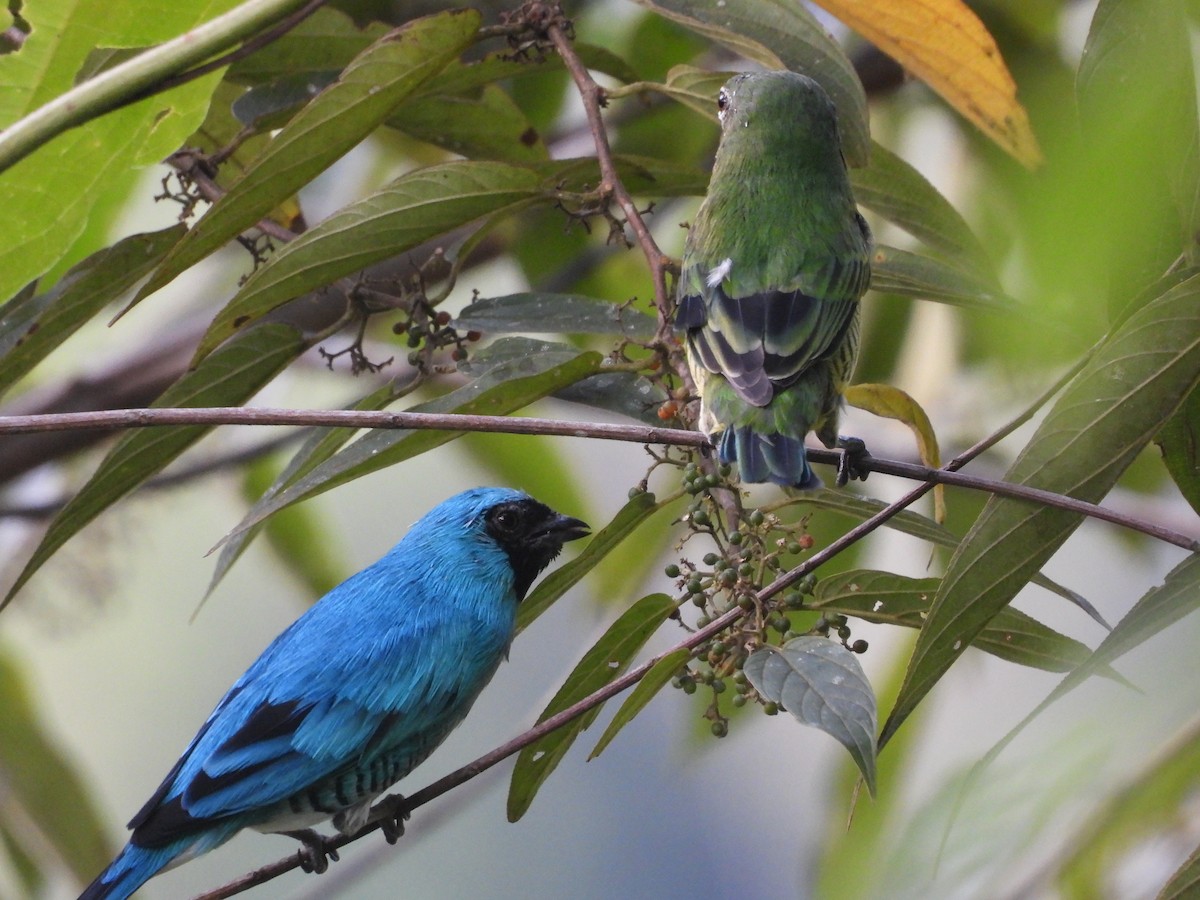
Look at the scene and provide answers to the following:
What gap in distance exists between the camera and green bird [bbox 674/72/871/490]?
252 centimetres

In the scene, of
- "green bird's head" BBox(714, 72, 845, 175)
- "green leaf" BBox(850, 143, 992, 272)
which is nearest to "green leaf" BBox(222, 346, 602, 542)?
"green leaf" BBox(850, 143, 992, 272)

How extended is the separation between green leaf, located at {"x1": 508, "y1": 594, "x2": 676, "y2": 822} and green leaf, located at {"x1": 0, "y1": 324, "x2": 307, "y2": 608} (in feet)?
2.48

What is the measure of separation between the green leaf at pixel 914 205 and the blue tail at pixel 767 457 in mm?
513

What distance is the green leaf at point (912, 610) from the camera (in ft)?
7.10

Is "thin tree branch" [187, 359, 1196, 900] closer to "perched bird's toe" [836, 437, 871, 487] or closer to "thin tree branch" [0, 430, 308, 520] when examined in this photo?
"perched bird's toe" [836, 437, 871, 487]

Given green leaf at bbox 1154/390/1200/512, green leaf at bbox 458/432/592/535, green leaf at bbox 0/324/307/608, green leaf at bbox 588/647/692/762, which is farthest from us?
green leaf at bbox 458/432/592/535

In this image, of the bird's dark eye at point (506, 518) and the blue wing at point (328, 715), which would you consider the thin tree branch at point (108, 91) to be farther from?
Answer: the bird's dark eye at point (506, 518)

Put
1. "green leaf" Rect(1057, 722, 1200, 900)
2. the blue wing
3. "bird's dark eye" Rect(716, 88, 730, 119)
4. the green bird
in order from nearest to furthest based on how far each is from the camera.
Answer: "green leaf" Rect(1057, 722, 1200, 900)
the green bird
"bird's dark eye" Rect(716, 88, 730, 119)
the blue wing

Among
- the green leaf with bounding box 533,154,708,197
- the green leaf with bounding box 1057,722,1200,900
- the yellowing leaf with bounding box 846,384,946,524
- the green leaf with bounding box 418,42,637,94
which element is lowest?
the green leaf with bounding box 1057,722,1200,900

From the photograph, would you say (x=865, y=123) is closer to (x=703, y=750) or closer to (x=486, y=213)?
(x=486, y=213)

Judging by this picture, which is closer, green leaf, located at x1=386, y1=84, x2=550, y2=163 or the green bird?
the green bird

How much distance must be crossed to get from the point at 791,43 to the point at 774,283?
522mm

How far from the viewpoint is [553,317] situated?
2654mm

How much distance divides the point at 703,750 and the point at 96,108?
2.69 metres
